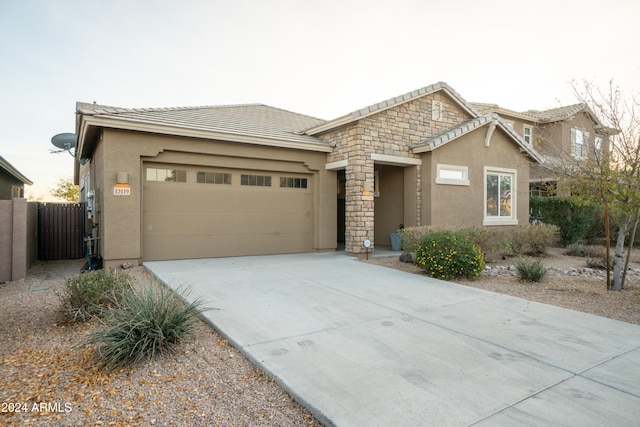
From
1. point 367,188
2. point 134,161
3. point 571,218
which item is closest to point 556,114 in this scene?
point 571,218

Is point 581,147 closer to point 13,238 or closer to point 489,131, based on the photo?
point 489,131

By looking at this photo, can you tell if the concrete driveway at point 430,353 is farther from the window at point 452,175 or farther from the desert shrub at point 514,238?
the window at point 452,175

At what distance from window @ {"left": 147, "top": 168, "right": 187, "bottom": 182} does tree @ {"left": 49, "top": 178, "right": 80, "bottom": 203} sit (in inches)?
1192

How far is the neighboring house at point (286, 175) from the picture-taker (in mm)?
8945

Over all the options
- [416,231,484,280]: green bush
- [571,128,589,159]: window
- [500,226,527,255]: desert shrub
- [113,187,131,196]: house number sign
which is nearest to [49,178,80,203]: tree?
[113,187,131,196]: house number sign

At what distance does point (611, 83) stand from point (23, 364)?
9490 mm

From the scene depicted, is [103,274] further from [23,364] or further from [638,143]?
[638,143]

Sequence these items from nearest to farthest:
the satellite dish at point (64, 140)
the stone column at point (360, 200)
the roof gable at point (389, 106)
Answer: the roof gable at point (389, 106) < the stone column at point (360, 200) < the satellite dish at point (64, 140)

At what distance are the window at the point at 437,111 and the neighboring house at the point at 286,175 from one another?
0.06 m

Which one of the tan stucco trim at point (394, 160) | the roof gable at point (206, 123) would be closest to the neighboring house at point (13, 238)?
the roof gable at point (206, 123)

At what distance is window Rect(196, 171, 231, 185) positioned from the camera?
32.8ft

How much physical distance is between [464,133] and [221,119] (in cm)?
745

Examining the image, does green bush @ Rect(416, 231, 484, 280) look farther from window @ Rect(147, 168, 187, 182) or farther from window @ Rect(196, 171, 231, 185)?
window @ Rect(147, 168, 187, 182)

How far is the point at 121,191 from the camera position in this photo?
8.70 m
